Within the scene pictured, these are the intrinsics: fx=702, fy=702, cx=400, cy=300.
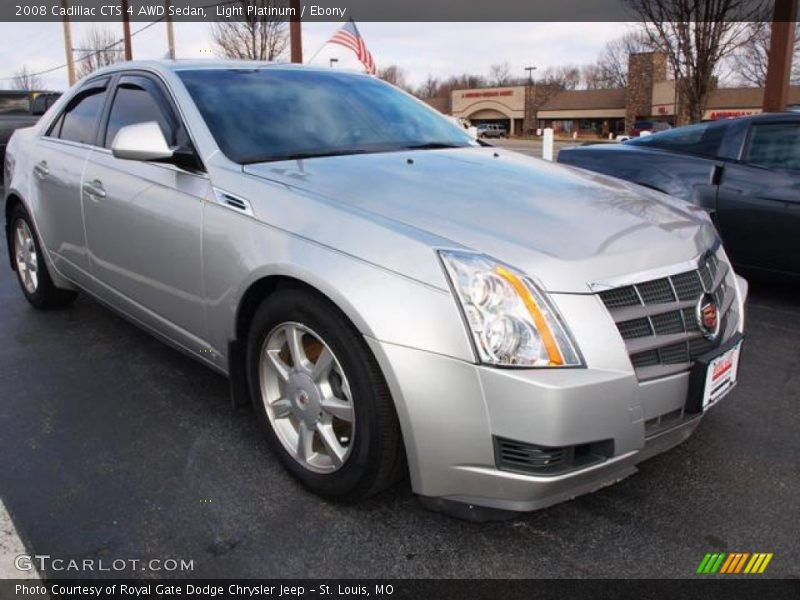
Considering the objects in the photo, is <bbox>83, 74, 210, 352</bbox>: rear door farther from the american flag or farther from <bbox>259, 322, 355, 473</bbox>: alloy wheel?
the american flag

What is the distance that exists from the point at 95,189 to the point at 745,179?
4.28m

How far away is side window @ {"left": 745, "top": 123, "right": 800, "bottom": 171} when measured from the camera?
193 inches

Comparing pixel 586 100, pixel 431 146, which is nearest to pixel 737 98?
pixel 586 100

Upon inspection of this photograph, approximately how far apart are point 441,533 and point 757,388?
2062 millimetres

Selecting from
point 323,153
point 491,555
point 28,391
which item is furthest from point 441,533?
point 28,391

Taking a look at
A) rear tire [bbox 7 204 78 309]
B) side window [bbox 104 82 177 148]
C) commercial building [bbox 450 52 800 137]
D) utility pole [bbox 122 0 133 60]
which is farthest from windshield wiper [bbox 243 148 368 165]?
commercial building [bbox 450 52 800 137]

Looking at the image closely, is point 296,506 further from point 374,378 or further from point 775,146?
point 775,146

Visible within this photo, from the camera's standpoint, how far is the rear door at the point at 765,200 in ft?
15.5

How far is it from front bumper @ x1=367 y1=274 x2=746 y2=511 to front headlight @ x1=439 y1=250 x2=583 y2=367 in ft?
0.12

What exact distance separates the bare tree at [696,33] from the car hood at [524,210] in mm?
11592

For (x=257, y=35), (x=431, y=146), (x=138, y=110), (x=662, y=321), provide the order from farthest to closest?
1. (x=257, y=35)
2. (x=138, y=110)
3. (x=431, y=146)
4. (x=662, y=321)

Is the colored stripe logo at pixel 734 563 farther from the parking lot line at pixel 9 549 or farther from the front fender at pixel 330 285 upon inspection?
the parking lot line at pixel 9 549

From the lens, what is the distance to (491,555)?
2.25 meters

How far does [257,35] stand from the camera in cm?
1986
